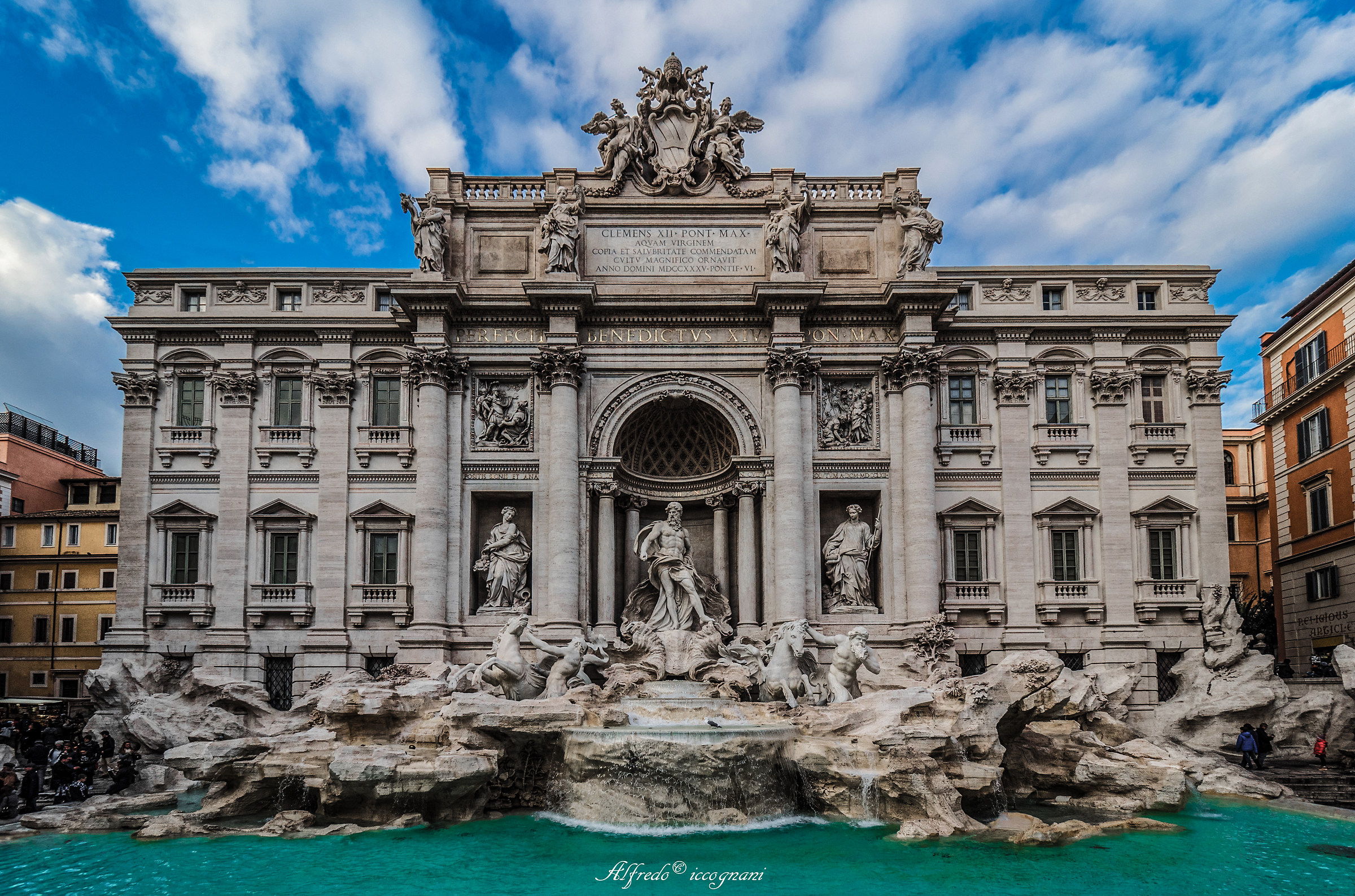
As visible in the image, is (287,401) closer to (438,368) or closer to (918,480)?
(438,368)

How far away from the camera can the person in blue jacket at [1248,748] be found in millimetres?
20922

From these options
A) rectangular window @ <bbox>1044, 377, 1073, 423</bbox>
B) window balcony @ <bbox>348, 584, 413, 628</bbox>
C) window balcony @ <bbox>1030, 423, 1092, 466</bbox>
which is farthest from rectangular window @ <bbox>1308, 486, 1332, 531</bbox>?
window balcony @ <bbox>348, 584, 413, 628</bbox>

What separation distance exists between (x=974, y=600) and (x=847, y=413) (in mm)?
6376

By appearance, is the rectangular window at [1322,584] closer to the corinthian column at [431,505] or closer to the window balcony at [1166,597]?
the window balcony at [1166,597]

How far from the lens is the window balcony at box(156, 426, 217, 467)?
26.2 metres

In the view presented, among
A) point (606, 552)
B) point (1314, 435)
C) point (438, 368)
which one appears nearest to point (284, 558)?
point (438, 368)

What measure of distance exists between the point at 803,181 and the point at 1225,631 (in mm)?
17319

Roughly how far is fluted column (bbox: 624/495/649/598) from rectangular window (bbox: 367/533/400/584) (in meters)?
6.58

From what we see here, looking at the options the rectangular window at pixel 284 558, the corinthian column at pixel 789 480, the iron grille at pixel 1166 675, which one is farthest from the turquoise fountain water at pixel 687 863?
the rectangular window at pixel 284 558

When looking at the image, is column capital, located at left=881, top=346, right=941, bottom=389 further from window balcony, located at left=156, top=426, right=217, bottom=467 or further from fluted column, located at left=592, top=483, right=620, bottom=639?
window balcony, located at left=156, top=426, right=217, bottom=467

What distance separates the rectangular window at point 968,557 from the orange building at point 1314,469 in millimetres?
12828

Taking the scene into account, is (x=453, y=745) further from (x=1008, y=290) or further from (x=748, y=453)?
(x=1008, y=290)

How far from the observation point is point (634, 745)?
16312mm

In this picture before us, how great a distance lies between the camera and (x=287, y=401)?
26.7m
